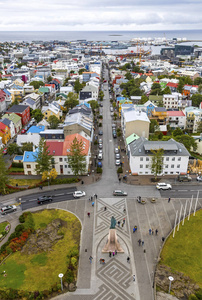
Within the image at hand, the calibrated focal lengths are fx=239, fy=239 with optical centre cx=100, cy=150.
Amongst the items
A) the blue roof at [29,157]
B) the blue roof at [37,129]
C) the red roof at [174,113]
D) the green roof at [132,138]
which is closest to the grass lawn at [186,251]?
the green roof at [132,138]

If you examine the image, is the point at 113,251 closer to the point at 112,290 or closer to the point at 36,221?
the point at 112,290

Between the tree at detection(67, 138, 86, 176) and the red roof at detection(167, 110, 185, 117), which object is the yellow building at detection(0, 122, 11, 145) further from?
the red roof at detection(167, 110, 185, 117)

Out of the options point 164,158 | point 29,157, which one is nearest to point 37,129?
point 29,157

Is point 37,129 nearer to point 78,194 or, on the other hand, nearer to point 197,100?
point 78,194

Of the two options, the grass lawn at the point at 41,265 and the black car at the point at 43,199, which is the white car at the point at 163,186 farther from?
the black car at the point at 43,199

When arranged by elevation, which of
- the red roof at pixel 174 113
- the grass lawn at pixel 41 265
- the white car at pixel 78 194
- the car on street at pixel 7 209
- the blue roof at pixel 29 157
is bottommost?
the grass lawn at pixel 41 265

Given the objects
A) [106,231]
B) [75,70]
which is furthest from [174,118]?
[75,70]
